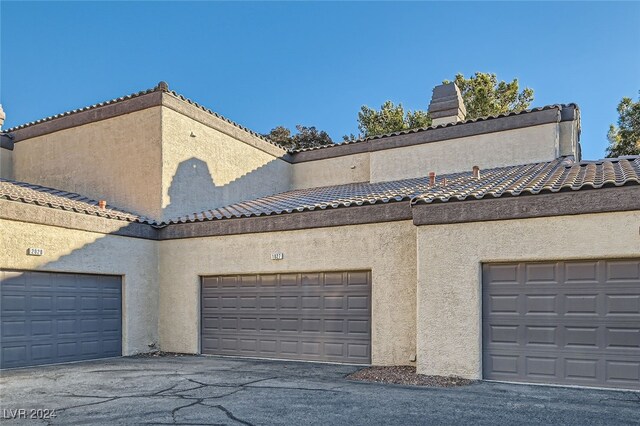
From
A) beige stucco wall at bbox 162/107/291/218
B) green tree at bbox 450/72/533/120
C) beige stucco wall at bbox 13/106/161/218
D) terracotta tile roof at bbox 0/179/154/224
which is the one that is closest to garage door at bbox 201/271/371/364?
terracotta tile roof at bbox 0/179/154/224

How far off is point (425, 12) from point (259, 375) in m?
13.3

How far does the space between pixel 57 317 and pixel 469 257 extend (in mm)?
9927

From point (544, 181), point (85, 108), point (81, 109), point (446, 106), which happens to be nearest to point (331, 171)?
point (446, 106)

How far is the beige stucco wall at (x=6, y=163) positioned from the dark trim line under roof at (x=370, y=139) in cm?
60

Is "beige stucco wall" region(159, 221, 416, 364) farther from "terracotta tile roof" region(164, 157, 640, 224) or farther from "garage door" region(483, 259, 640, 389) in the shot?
"garage door" region(483, 259, 640, 389)

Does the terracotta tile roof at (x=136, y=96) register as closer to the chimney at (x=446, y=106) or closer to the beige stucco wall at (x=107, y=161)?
the beige stucco wall at (x=107, y=161)

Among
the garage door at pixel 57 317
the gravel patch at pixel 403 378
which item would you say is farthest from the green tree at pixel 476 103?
the gravel patch at pixel 403 378

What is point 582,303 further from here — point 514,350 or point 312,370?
point 312,370

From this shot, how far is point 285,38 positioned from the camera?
22.8 metres

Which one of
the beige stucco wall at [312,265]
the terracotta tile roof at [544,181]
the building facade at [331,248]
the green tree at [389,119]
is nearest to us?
the building facade at [331,248]

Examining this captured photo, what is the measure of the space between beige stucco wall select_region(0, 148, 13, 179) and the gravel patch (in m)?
15.8

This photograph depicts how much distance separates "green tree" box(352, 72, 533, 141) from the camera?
33.0 meters

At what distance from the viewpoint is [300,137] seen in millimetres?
36219

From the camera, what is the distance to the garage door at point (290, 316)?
38.3 feet
